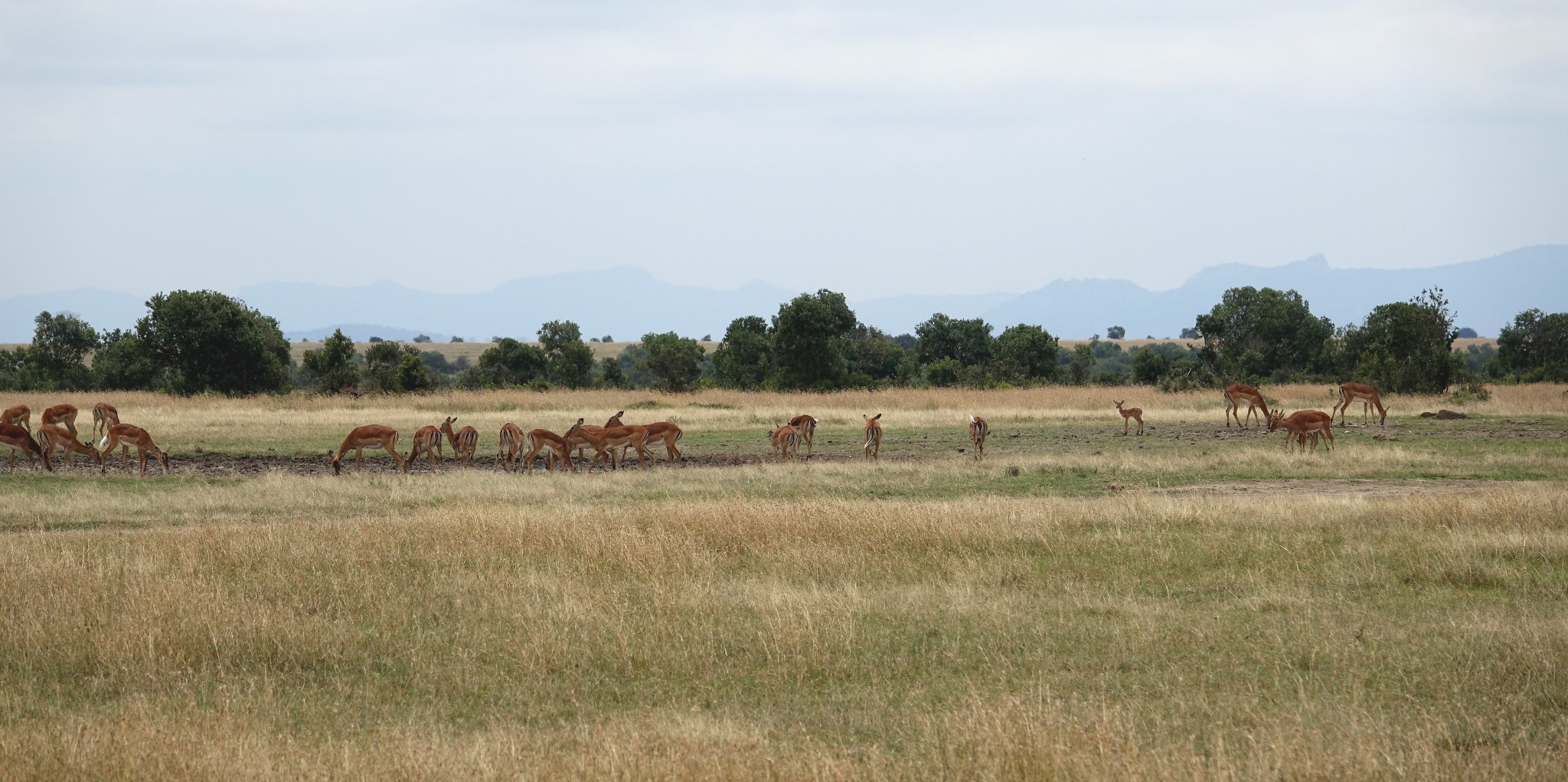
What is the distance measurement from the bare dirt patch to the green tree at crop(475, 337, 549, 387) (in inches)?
2009

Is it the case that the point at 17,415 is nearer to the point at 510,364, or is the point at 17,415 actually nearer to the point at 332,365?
the point at 332,365

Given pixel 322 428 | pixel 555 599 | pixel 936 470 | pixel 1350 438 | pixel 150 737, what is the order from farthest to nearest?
pixel 322 428
pixel 1350 438
pixel 936 470
pixel 555 599
pixel 150 737

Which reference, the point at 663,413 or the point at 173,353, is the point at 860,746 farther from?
the point at 173,353

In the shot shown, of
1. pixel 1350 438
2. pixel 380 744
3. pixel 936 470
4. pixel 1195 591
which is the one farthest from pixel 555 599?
pixel 1350 438

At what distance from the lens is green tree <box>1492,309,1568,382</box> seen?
211 ft

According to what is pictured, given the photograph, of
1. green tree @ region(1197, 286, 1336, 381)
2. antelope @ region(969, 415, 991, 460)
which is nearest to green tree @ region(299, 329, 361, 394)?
antelope @ region(969, 415, 991, 460)

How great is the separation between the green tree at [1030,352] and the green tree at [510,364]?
84.3 feet

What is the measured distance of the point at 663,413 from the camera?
38500mm

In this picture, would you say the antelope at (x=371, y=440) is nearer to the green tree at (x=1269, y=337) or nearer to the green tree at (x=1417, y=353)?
the green tree at (x=1417, y=353)

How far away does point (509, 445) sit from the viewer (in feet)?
84.5

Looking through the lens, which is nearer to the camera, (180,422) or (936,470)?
(936,470)

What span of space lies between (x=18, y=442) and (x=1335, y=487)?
23.5 metres

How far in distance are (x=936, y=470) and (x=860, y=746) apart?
594 inches

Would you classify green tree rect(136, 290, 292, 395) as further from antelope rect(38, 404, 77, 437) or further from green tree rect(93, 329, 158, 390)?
antelope rect(38, 404, 77, 437)
